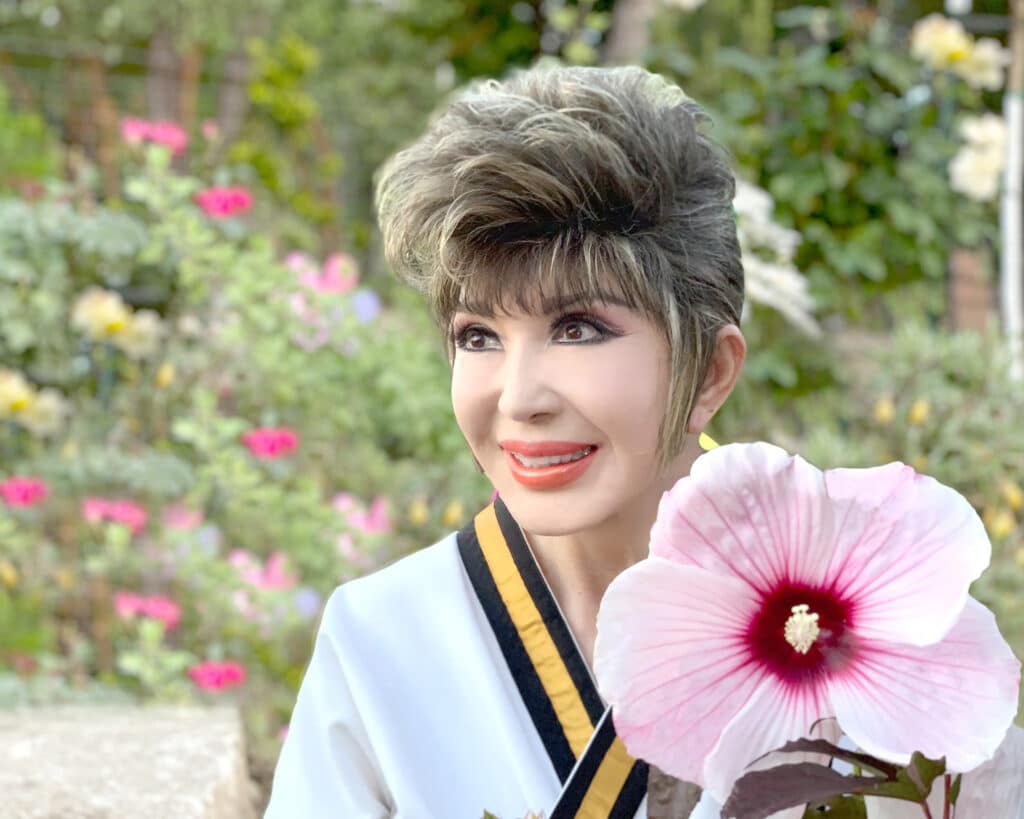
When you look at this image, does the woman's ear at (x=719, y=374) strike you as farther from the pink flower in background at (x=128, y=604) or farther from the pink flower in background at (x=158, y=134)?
the pink flower in background at (x=158, y=134)

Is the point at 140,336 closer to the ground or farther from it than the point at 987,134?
closer to the ground

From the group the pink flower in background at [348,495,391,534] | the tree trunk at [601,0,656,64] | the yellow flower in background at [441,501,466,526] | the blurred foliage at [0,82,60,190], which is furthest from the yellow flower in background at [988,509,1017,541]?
the blurred foliage at [0,82,60,190]

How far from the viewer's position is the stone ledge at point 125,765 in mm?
1762

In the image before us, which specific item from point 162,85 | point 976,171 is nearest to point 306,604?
point 976,171

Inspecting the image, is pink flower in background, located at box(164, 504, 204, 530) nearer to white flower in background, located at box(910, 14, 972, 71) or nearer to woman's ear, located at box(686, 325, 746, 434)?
woman's ear, located at box(686, 325, 746, 434)

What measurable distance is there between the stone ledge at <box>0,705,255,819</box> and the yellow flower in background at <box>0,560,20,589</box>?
3.74ft

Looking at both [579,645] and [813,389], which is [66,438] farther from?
[579,645]

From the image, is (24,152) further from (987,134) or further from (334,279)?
(987,134)

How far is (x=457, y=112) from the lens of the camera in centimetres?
122

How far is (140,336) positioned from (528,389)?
279 centimetres

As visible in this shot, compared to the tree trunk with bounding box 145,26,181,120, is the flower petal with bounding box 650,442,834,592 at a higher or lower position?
lower

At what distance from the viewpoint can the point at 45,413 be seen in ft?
12.3

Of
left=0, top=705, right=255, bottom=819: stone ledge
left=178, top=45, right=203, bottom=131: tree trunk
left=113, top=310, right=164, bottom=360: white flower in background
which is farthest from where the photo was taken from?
left=178, top=45, right=203, bottom=131: tree trunk

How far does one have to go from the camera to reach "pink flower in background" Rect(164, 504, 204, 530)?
3.35 m
